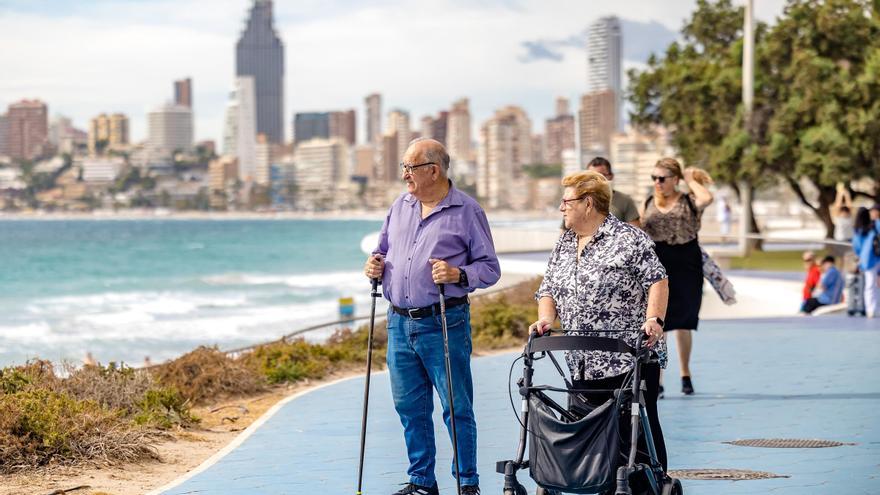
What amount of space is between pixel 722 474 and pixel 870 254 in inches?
458

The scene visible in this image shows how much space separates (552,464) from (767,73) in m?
35.7

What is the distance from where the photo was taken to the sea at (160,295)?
127 ft

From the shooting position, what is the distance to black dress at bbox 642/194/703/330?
1066 centimetres

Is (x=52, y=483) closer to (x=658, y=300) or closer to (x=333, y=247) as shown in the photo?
(x=658, y=300)

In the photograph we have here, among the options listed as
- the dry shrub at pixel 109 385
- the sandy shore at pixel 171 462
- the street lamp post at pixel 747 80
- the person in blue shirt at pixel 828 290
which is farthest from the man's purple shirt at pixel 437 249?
the street lamp post at pixel 747 80

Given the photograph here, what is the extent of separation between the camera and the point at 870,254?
747 inches

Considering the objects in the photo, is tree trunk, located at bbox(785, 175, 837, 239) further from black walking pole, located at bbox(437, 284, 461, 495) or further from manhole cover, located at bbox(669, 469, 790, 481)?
black walking pole, located at bbox(437, 284, 461, 495)

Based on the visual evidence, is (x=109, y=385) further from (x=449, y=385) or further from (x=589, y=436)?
(x=589, y=436)

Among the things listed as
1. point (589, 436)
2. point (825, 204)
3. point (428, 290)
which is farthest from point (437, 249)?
point (825, 204)

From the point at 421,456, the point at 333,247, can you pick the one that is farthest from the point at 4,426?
the point at 333,247

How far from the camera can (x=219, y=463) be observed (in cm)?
893

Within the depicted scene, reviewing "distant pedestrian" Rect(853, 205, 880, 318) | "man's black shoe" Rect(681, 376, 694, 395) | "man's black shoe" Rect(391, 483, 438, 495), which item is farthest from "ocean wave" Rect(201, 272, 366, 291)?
"man's black shoe" Rect(391, 483, 438, 495)

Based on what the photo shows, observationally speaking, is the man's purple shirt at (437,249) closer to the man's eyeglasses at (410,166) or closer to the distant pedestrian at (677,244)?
the man's eyeglasses at (410,166)

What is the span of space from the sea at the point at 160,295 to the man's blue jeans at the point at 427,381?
614 cm
